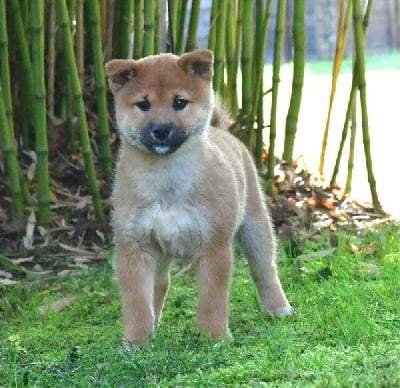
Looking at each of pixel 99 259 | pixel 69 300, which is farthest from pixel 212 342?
pixel 99 259

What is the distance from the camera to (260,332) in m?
4.03

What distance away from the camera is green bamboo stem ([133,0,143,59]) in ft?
19.3

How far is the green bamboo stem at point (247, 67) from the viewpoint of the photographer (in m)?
6.20

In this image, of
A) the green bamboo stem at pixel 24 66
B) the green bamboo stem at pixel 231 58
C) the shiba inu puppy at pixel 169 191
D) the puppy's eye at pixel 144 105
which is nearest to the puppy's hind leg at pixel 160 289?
the shiba inu puppy at pixel 169 191

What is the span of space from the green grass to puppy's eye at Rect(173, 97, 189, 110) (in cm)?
86

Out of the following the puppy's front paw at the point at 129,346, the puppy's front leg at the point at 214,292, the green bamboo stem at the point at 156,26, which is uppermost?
the green bamboo stem at the point at 156,26

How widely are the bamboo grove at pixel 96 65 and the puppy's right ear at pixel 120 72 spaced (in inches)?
53.2

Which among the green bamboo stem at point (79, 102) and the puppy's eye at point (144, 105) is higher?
the puppy's eye at point (144, 105)

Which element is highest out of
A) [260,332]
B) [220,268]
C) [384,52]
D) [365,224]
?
[220,268]

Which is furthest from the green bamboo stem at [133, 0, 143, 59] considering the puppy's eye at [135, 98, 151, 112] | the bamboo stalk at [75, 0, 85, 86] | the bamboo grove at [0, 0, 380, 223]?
the puppy's eye at [135, 98, 151, 112]

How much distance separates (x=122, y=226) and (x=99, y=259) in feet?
5.36

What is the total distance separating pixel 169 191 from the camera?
4012 millimetres

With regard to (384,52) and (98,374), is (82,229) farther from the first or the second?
(384,52)

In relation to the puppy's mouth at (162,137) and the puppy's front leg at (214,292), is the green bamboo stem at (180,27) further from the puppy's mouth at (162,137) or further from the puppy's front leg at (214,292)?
the puppy's front leg at (214,292)
